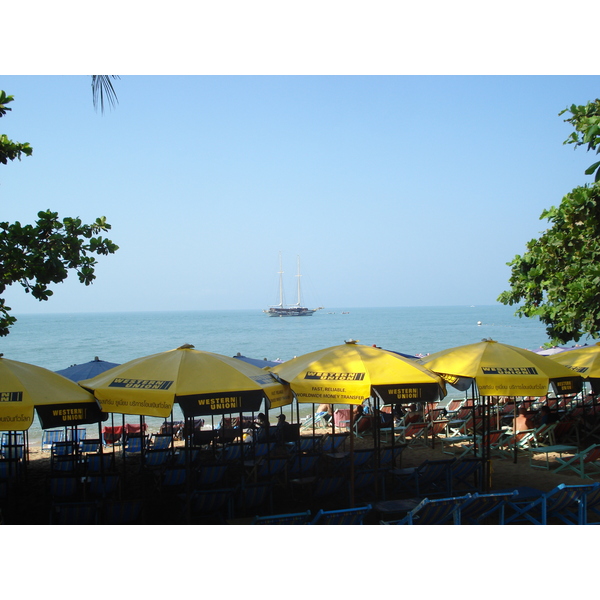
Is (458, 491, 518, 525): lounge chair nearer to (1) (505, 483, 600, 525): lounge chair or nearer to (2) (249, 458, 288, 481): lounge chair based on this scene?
(1) (505, 483, 600, 525): lounge chair

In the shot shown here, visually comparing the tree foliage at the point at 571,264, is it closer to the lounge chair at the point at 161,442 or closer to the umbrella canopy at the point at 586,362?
the umbrella canopy at the point at 586,362

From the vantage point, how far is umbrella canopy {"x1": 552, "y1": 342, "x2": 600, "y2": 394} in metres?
7.75

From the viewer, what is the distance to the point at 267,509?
707 cm

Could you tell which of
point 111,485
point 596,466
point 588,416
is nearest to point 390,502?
point 111,485

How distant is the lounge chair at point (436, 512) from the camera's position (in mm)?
5301

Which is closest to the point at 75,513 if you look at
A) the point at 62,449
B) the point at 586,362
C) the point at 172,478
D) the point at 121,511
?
the point at 121,511

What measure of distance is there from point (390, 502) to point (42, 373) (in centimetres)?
416

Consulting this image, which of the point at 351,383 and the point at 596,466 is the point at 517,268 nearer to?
the point at 596,466

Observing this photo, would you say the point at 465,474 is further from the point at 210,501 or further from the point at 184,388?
the point at 184,388

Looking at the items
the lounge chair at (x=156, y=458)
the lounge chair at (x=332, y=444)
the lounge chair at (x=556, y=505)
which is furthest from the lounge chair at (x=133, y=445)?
the lounge chair at (x=556, y=505)

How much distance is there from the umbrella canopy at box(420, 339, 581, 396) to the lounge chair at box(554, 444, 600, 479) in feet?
6.90

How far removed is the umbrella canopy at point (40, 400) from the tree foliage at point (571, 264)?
20.2 ft

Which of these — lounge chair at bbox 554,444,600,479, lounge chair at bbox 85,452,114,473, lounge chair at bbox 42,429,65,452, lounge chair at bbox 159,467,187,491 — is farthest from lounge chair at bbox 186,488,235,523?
lounge chair at bbox 42,429,65,452

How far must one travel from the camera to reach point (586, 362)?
26.7 ft
